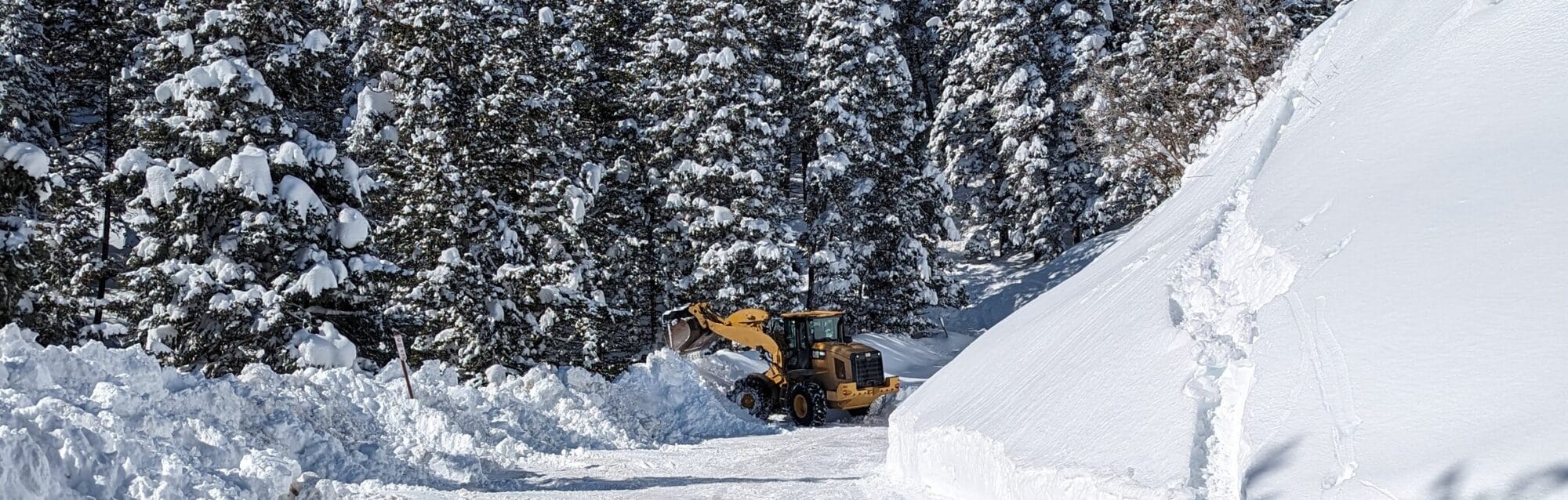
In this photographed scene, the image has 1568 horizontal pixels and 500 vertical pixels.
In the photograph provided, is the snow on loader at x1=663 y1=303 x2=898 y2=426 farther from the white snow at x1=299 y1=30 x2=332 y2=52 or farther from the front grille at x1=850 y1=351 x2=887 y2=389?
the white snow at x1=299 y1=30 x2=332 y2=52

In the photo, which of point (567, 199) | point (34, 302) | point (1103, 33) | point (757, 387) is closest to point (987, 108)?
point (1103, 33)

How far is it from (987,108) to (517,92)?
18.9m

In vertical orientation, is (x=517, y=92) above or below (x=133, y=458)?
above

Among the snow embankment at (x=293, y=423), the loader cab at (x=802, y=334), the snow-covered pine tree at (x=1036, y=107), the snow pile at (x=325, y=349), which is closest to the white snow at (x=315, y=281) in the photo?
the snow pile at (x=325, y=349)

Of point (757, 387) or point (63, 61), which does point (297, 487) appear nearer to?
point (757, 387)

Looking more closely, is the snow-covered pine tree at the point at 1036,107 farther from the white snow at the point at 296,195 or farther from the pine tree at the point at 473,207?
the white snow at the point at 296,195

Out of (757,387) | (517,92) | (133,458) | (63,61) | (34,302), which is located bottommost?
(757,387)

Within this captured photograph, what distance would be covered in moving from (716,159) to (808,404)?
10.2 m

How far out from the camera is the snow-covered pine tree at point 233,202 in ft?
53.7

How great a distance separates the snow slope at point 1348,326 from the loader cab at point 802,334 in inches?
→ 337

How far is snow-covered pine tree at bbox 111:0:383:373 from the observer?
16.4 m

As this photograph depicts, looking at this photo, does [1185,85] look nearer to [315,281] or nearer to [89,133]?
[315,281]

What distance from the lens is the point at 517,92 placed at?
76.9 ft

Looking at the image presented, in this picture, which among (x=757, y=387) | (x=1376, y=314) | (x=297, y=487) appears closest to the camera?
(x=1376, y=314)
